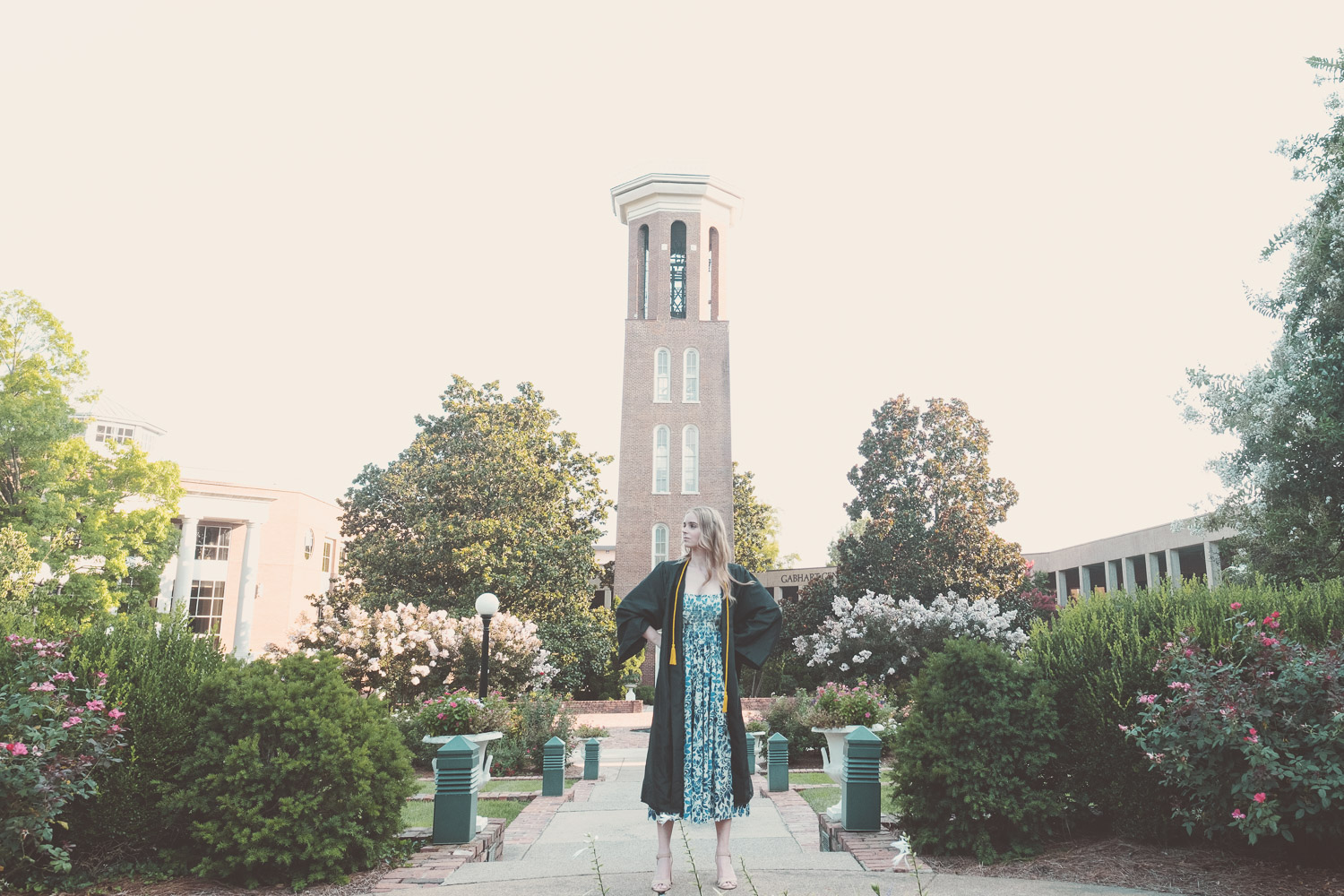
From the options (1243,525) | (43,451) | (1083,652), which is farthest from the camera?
(43,451)

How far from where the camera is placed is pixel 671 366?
113 ft

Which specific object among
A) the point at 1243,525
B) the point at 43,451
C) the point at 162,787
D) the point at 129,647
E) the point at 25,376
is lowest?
the point at 162,787

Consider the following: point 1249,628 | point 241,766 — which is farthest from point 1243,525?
point 241,766

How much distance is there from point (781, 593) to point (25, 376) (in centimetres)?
2979

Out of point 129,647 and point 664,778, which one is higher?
point 129,647

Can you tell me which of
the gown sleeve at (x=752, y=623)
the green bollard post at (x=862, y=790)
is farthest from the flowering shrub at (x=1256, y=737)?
the gown sleeve at (x=752, y=623)

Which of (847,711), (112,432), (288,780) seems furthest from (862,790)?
(112,432)

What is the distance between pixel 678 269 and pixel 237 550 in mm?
23942

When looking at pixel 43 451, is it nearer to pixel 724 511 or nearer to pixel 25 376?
pixel 25 376

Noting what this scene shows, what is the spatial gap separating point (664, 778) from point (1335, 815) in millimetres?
3487

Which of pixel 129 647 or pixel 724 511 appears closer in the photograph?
pixel 129 647

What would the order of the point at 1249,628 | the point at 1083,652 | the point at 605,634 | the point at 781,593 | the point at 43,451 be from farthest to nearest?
the point at 781,593 → the point at 605,634 → the point at 43,451 → the point at 1083,652 → the point at 1249,628

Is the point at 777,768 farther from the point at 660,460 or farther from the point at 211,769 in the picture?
the point at 660,460

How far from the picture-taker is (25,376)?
76.5 feet
